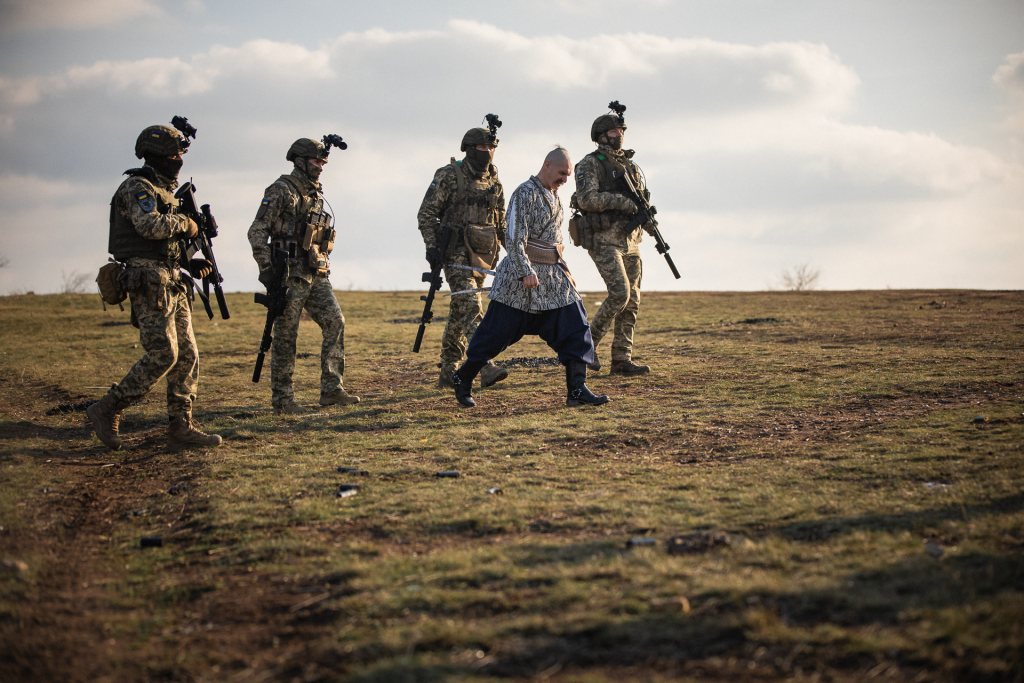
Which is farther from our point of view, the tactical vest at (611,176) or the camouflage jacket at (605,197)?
the tactical vest at (611,176)

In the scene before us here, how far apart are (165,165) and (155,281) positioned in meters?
0.98

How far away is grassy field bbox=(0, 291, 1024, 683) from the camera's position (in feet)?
8.50

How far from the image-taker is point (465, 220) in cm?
823

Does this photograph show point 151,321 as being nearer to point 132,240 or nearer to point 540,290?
point 132,240

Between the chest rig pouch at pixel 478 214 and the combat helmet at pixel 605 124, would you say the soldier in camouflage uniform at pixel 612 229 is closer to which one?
the combat helmet at pixel 605 124

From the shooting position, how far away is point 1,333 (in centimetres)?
1471

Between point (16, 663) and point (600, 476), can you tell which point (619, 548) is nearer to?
point (600, 476)

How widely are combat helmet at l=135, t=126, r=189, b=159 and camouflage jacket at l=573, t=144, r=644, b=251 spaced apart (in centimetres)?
427

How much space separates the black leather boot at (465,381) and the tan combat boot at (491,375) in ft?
2.33

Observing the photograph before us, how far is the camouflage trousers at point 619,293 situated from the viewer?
8.73 m

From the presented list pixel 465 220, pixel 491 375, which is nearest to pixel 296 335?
pixel 491 375

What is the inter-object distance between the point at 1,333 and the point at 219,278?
10488 mm

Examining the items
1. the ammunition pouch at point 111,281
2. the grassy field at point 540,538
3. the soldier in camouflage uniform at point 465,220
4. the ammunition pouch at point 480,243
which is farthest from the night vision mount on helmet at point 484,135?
the ammunition pouch at point 111,281

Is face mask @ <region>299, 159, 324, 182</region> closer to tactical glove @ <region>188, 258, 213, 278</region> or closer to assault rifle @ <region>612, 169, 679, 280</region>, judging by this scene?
tactical glove @ <region>188, 258, 213, 278</region>
